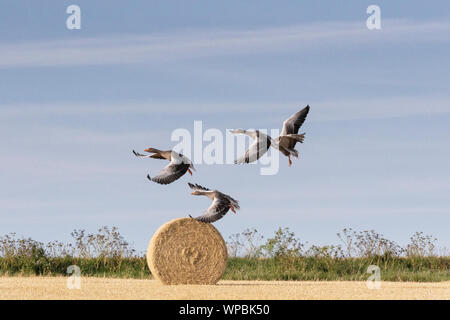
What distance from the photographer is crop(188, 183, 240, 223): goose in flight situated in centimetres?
1445

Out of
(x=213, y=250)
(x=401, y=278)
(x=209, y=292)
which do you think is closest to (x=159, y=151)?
(x=213, y=250)

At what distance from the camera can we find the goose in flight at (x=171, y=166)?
14.3 metres

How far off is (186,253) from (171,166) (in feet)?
6.72

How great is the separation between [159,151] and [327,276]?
6.93 meters

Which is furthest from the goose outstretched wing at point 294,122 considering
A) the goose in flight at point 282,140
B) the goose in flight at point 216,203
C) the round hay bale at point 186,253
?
the round hay bale at point 186,253

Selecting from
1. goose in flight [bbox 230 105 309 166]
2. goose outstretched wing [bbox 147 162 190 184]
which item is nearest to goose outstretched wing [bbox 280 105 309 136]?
goose in flight [bbox 230 105 309 166]

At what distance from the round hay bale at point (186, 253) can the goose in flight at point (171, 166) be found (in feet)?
4.42

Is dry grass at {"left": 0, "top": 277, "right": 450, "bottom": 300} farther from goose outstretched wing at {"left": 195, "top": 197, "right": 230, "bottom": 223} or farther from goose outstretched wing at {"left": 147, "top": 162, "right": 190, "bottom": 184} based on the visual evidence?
goose outstretched wing at {"left": 147, "top": 162, "right": 190, "bottom": 184}

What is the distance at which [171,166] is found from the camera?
571 inches

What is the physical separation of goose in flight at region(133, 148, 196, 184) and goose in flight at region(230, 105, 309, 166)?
118 centimetres

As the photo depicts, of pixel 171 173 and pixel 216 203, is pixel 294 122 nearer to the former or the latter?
pixel 216 203

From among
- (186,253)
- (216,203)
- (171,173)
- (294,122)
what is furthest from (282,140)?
(186,253)

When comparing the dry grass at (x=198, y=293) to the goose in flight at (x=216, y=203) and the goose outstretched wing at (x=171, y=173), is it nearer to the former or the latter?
the goose in flight at (x=216, y=203)
